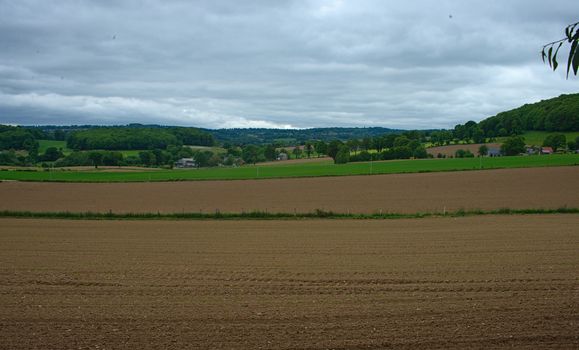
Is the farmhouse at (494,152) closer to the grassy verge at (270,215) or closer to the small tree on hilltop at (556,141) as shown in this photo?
the small tree on hilltop at (556,141)

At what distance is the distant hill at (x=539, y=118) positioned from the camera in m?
99.2

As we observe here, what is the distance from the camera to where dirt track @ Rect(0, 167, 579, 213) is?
36.6 meters

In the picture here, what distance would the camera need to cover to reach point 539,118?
10756 centimetres

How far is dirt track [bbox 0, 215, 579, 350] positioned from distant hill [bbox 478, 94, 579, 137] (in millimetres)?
90970

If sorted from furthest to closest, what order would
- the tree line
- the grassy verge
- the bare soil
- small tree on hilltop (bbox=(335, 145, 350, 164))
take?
the tree line, small tree on hilltop (bbox=(335, 145, 350, 164)), the bare soil, the grassy verge

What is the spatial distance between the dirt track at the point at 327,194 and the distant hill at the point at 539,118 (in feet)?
153

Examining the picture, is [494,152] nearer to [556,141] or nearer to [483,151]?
[483,151]

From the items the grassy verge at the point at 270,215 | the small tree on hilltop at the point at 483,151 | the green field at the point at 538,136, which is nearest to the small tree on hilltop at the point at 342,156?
the small tree on hilltop at the point at 483,151

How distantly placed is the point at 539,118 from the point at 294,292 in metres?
110

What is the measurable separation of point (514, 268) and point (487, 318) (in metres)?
4.55

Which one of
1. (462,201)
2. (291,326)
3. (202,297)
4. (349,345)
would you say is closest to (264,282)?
(202,297)

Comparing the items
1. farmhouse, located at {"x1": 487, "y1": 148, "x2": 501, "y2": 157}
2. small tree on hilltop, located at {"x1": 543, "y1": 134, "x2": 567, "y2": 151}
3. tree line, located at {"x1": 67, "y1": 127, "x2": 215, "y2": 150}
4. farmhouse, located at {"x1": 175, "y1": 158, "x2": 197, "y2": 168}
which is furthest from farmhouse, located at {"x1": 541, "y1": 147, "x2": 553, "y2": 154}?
tree line, located at {"x1": 67, "y1": 127, "x2": 215, "y2": 150}

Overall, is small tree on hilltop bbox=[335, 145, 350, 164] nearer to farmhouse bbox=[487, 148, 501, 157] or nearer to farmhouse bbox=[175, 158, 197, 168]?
farmhouse bbox=[487, 148, 501, 157]

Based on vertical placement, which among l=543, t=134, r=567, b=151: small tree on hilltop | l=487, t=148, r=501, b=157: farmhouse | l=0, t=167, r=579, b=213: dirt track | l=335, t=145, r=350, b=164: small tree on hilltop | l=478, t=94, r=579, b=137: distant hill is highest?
l=478, t=94, r=579, b=137: distant hill
